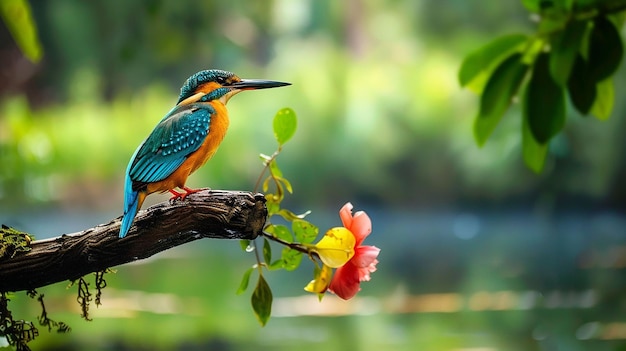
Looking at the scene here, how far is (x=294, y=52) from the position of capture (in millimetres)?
1897

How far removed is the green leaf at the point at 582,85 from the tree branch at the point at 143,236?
52 cm

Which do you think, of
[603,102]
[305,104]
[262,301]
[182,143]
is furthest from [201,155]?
[305,104]

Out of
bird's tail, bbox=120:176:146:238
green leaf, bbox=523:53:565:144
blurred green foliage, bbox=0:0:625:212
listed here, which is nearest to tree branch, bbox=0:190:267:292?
bird's tail, bbox=120:176:146:238

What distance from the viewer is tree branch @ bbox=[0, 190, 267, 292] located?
0.49 m

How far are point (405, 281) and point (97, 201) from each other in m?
0.86

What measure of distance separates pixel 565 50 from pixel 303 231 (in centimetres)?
45

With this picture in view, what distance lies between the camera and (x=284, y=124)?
55 centimetres

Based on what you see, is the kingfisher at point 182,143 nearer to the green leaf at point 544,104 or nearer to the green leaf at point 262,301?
the green leaf at point 262,301

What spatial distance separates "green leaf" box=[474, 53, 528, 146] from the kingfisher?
0.39m

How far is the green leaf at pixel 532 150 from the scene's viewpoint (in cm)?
86

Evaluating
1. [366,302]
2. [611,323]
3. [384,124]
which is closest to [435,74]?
[384,124]

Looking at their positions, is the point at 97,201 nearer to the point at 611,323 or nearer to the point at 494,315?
the point at 494,315

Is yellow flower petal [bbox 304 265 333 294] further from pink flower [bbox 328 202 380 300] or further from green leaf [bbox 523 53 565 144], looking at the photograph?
green leaf [bbox 523 53 565 144]

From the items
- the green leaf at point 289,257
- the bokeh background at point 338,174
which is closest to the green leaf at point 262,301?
the green leaf at point 289,257
